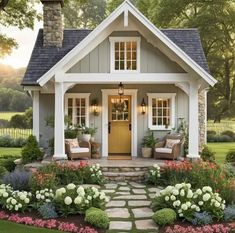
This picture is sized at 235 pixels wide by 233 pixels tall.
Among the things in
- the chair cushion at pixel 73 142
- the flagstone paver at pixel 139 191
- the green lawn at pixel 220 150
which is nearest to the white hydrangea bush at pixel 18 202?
the flagstone paver at pixel 139 191

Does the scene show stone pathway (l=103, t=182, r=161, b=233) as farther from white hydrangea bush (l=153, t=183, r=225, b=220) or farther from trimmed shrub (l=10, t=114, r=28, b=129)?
trimmed shrub (l=10, t=114, r=28, b=129)

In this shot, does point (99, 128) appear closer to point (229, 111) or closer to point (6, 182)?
point (6, 182)

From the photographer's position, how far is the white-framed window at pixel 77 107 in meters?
16.5

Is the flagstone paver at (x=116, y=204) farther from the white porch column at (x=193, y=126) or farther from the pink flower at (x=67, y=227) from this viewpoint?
the white porch column at (x=193, y=126)

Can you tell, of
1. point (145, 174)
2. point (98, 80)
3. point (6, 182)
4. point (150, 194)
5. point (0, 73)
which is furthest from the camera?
point (0, 73)

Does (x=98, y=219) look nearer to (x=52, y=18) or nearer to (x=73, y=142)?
(x=73, y=142)

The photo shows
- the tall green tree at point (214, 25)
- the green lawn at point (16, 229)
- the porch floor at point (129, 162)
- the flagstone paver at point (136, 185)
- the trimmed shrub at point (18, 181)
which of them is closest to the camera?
the green lawn at point (16, 229)

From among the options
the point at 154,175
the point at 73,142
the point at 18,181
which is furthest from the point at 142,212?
the point at 73,142

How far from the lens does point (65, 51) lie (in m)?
17.0

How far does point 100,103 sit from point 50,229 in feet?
28.5

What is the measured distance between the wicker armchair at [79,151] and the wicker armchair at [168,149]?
243 centimetres

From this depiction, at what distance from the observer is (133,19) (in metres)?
14.6

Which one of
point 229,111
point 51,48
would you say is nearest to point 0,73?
point 229,111

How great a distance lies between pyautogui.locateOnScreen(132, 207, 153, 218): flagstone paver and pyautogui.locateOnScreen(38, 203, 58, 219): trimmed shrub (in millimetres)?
1722
